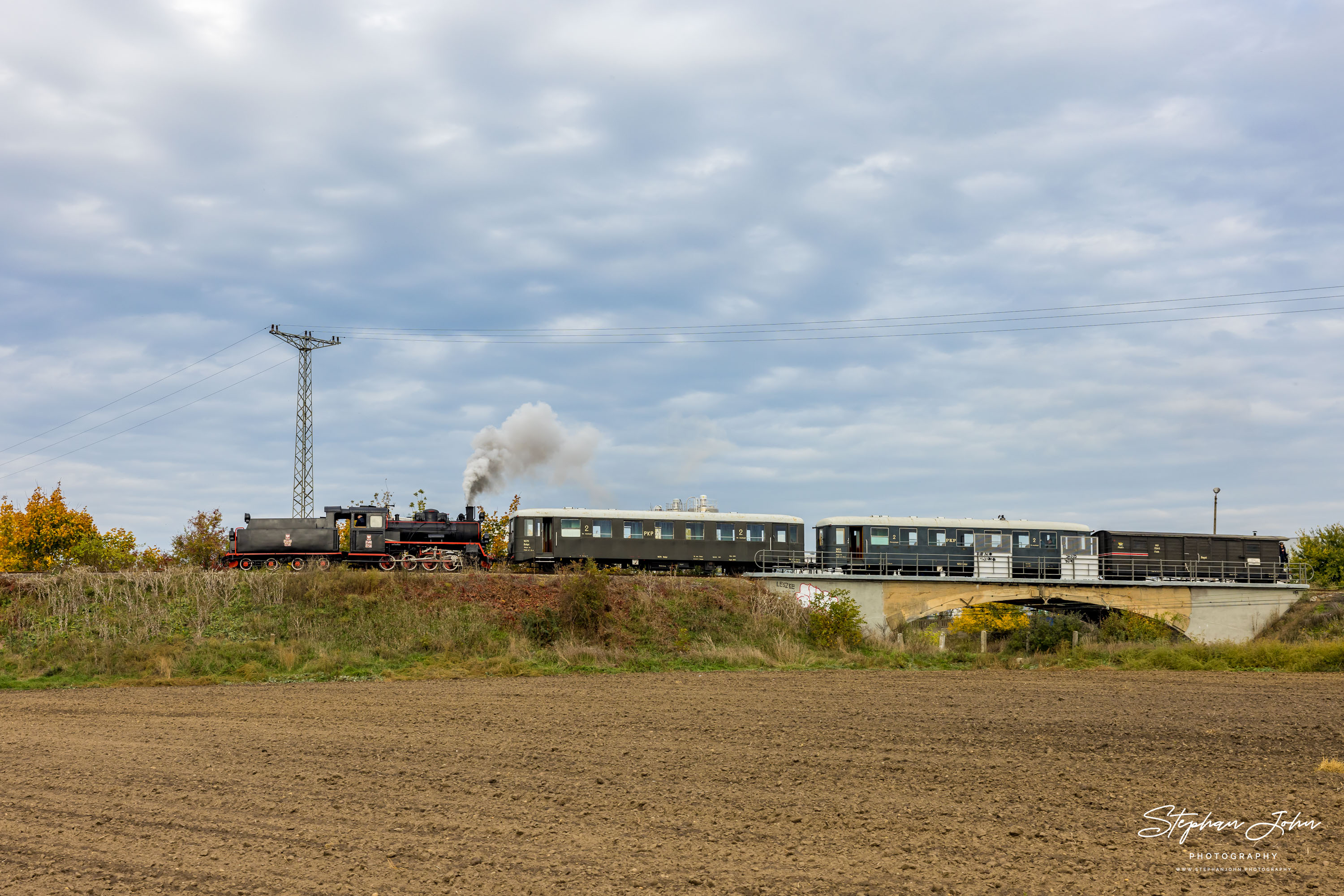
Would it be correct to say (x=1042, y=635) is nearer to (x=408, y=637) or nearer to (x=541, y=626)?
(x=541, y=626)

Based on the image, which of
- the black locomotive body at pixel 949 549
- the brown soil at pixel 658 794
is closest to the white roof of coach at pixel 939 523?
the black locomotive body at pixel 949 549

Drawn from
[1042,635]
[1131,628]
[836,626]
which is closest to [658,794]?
[836,626]

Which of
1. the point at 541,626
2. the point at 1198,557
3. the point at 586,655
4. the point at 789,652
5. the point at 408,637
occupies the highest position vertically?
the point at 1198,557

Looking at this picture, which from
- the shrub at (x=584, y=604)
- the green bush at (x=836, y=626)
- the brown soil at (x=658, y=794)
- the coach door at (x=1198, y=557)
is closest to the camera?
the brown soil at (x=658, y=794)

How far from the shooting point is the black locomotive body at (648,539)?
43.8 meters

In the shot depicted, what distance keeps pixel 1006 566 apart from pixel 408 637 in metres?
29.3

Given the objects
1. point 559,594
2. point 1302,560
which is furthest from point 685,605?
point 1302,560

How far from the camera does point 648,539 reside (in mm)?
44406

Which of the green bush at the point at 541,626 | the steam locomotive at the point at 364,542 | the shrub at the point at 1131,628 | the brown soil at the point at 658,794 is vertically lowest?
the shrub at the point at 1131,628

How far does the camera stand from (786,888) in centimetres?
809

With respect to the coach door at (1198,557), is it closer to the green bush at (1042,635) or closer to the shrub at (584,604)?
the green bush at (1042,635)

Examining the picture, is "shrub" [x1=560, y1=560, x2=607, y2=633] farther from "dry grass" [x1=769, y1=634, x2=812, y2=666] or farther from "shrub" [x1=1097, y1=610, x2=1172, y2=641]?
"shrub" [x1=1097, y1=610, x2=1172, y2=641]

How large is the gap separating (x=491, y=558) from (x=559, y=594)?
15322 millimetres

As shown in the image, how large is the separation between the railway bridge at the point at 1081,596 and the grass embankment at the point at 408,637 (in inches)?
287
